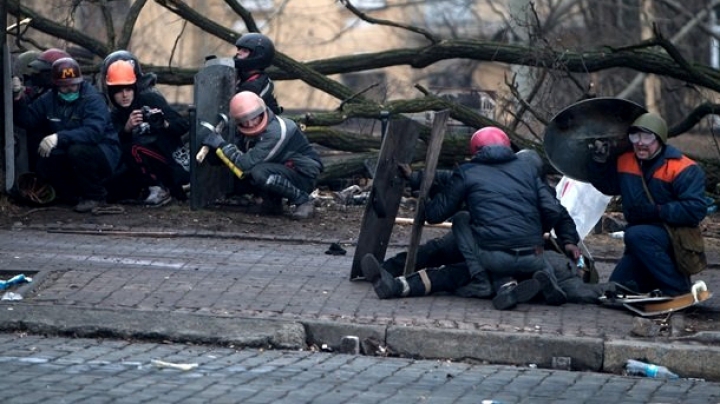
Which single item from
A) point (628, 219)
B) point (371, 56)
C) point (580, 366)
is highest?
point (371, 56)

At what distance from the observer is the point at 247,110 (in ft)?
37.7

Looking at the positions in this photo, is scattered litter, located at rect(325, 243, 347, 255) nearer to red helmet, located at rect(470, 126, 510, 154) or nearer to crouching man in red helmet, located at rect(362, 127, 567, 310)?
crouching man in red helmet, located at rect(362, 127, 567, 310)

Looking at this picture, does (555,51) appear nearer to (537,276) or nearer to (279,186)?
(279,186)

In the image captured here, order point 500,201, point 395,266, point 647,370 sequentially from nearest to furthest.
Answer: point 647,370 → point 500,201 → point 395,266

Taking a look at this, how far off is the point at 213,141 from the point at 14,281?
2.89 metres

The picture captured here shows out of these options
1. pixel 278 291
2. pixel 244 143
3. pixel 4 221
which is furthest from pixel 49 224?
pixel 278 291

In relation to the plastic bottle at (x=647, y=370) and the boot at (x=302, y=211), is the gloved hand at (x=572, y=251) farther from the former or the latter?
the boot at (x=302, y=211)

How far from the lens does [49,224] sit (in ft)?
38.9

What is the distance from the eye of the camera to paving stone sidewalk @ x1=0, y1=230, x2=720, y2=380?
785 centimetres

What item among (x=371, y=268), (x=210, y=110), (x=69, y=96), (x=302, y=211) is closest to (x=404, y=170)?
(x=371, y=268)

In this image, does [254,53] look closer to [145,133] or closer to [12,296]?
[145,133]

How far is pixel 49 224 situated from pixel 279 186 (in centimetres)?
205

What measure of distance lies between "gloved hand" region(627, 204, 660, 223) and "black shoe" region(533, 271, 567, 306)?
68cm

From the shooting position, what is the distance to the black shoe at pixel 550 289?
8633 millimetres
